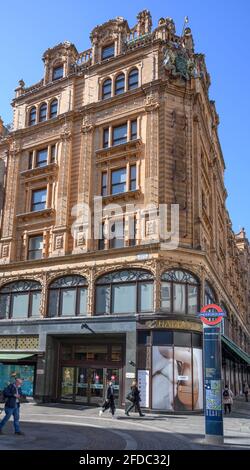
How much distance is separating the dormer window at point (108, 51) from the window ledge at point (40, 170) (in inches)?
352

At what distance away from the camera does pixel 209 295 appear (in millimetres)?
27969

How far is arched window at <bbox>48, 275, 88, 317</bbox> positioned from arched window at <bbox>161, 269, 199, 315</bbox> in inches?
197

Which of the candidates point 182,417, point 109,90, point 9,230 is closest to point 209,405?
point 182,417

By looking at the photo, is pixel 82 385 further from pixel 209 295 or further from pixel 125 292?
pixel 209 295

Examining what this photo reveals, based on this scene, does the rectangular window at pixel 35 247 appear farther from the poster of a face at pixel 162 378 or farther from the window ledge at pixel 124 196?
the poster of a face at pixel 162 378

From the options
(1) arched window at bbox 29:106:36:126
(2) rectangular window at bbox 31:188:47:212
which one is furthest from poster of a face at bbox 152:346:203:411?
(1) arched window at bbox 29:106:36:126

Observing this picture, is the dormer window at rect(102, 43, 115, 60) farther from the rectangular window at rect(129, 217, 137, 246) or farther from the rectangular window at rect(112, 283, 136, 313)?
the rectangular window at rect(112, 283, 136, 313)

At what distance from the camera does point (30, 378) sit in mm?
26531

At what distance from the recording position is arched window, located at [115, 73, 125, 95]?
30.2 m

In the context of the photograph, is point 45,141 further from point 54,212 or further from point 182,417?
point 182,417

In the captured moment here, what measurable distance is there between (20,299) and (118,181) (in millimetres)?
9835

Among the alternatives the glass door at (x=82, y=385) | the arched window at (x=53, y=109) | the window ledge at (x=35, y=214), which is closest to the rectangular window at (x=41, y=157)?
the arched window at (x=53, y=109)

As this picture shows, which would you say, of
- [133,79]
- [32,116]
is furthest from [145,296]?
[32,116]
